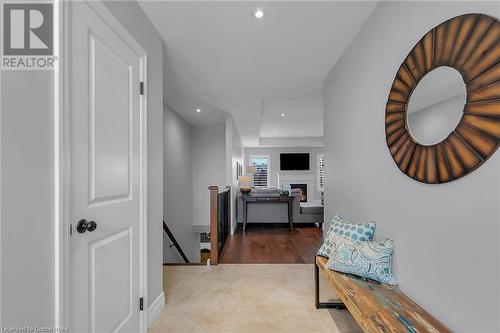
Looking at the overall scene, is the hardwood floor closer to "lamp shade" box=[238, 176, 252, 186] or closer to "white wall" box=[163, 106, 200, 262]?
"white wall" box=[163, 106, 200, 262]

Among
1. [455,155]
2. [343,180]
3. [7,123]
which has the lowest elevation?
[343,180]

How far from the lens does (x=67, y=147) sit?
44.9 inches

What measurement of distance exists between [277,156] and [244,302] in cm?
795

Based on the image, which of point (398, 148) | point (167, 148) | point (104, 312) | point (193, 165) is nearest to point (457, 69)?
point (398, 148)

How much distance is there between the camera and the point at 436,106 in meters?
1.28

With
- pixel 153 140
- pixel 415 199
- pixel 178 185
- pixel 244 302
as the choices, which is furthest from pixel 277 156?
pixel 415 199

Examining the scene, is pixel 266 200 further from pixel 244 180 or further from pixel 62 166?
pixel 62 166

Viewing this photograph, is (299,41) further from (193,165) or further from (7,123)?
(193,165)

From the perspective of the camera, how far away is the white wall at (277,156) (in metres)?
9.76

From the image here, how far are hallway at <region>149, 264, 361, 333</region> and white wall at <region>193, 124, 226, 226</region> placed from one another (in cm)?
365

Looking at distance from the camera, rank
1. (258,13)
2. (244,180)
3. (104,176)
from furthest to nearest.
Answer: (244,180)
(258,13)
(104,176)

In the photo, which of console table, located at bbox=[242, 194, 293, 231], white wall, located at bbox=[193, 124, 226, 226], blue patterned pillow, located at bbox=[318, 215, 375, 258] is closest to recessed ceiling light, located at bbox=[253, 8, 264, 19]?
blue patterned pillow, located at bbox=[318, 215, 375, 258]

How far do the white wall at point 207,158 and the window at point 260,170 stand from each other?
3419 mm

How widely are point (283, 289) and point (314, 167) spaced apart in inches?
305
